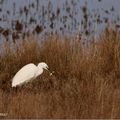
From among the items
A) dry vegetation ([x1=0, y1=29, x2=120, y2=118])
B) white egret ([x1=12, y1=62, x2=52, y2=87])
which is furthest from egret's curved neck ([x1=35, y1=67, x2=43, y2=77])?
dry vegetation ([x1=0, y1=29, x2=120, y2=118])

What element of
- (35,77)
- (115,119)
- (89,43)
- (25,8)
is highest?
(25,8)

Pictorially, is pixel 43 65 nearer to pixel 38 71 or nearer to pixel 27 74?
pixel 38 71

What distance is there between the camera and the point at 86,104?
6133mm

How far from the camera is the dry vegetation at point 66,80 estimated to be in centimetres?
589

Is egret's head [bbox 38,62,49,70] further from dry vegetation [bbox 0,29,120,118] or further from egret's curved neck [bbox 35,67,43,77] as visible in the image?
dry vegetation [bbox 0,29,120,118]

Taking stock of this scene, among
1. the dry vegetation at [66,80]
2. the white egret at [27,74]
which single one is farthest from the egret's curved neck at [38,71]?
the dry vegetation at [66,80]

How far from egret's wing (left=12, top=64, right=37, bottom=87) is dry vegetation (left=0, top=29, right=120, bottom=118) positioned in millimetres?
80

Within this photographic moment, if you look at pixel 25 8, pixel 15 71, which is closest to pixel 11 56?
pixel 15 71

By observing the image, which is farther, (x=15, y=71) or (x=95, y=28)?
(x=95, y=28)

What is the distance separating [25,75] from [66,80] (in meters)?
0.55

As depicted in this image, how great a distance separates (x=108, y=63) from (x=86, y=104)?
1992 mm

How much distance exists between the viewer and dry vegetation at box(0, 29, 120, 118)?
5895mm

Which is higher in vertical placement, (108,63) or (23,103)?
(108,63)

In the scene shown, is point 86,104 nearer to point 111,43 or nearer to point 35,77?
point 35,77
